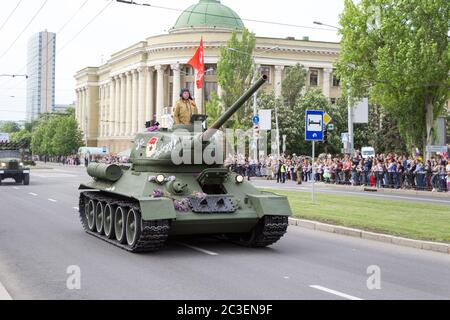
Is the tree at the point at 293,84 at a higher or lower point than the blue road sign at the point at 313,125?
higher

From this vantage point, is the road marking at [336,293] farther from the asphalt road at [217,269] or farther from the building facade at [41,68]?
the building facade at [41,68]

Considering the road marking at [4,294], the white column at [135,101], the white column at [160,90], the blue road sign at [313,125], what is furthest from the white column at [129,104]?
the road marking at [4,294]

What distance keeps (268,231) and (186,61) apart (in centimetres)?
7585

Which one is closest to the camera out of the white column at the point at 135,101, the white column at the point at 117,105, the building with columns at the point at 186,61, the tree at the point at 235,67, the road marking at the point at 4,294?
the road marking at the point at 4,294

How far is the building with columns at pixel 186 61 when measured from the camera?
8506 cm

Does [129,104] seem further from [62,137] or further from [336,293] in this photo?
[336,293]

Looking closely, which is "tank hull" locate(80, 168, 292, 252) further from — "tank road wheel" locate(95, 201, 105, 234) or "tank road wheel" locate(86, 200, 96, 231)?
"tank road wheel" locate(86, 200, 96, 231)

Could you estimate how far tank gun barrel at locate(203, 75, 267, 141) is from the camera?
1267 centimetres

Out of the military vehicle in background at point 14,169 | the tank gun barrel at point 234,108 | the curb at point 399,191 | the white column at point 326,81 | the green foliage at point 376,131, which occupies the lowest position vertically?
the curb at point 399,191

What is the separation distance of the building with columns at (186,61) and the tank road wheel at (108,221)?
209 ft

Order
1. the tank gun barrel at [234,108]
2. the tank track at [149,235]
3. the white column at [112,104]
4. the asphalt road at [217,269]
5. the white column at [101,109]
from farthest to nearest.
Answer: the white column at [101,109] → the white column at [112,104] → the tank gun barrel at [234,108] → the tank track at [149,235] → the asphalt road at [217,269]

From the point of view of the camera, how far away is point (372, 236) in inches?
563

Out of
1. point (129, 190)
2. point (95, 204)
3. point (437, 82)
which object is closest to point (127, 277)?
point (129, 190)

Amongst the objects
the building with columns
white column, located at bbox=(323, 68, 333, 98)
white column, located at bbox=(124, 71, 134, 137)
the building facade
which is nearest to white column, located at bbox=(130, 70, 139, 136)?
the building with columns
